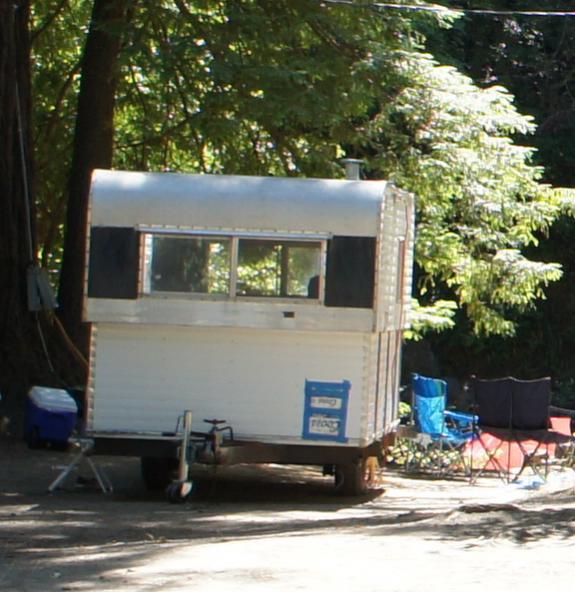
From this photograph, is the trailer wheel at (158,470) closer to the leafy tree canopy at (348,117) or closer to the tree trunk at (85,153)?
the leafy tree canopy at (348,117)

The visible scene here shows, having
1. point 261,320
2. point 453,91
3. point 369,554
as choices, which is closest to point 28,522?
point 261,320

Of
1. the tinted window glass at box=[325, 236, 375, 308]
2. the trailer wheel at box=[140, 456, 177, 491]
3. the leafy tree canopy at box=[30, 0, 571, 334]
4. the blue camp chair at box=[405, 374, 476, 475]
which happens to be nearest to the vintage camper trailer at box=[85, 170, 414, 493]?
the tinted window glass at box=[325, 236, 375, 308]

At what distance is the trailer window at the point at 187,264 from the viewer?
10.7m

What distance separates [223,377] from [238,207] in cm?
138

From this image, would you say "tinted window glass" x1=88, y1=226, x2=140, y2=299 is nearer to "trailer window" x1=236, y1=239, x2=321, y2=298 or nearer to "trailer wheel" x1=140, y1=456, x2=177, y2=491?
"trailer window" x1=236, y1=239, x2=321, y2=298

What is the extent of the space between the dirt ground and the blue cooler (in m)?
0.71

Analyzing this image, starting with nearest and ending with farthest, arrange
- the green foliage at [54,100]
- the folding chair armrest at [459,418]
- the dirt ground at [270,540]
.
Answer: the dirt ground at [270,540] < the folding chair armrest at [459,418] < the green foliage at [54,100]

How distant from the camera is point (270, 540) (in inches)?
321

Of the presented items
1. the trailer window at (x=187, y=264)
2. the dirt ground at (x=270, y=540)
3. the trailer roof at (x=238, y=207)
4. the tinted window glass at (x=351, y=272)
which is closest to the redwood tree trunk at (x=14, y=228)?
the dirt ground at (x=270, y=540)

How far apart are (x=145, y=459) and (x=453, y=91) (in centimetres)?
638

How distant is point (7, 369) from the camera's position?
14.9 meters

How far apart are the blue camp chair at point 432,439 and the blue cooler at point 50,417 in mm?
3981

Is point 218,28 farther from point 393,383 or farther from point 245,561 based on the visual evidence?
point 245,561

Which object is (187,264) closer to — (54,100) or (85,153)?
(85,153)
